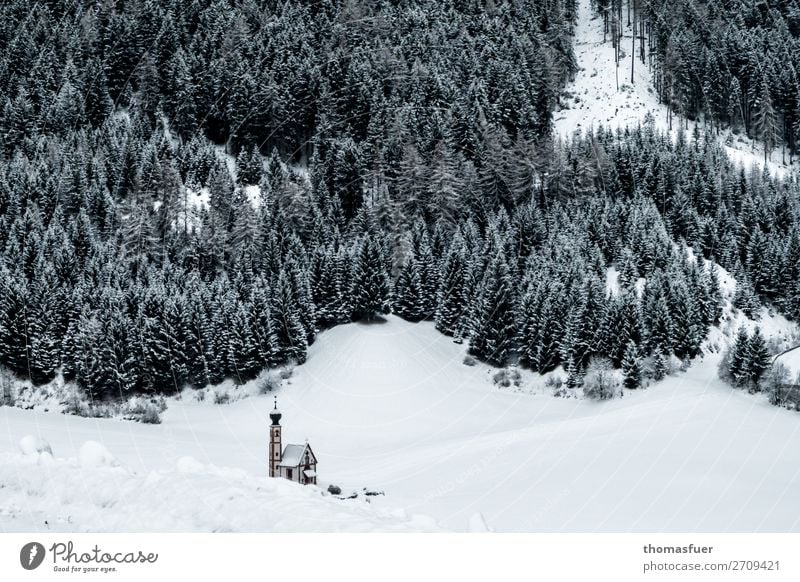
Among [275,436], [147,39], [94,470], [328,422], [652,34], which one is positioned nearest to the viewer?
[94,470]

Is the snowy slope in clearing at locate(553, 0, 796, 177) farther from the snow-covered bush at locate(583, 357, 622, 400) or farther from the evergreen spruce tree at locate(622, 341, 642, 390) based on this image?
the snow-covered bush at locate(583, 357, 622, 400)

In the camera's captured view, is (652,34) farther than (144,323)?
Yes

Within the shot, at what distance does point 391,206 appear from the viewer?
269 ft

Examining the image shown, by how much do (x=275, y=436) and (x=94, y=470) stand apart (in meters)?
26.5

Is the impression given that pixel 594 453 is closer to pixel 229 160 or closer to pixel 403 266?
pixel 403 266

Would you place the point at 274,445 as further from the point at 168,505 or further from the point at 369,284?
the point at 369,284

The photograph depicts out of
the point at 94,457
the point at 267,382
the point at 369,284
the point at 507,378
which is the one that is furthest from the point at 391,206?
the point at 94,457

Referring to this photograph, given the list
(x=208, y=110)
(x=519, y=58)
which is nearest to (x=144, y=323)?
(x=208, y=110)

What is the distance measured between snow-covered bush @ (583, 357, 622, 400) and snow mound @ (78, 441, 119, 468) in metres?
45.8

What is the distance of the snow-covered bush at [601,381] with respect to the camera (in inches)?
2295

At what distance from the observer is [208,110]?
355 ft

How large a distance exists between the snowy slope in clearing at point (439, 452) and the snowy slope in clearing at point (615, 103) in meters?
55.0

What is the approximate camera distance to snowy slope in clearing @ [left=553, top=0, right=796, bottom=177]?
108500 millimetres

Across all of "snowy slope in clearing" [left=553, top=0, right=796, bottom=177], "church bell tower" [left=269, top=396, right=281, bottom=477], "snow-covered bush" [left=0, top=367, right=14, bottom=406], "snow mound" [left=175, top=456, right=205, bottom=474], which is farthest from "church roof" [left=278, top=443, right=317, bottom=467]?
"snowy slope in clearing" [left=553, top=0, right=796, bottom=177]
